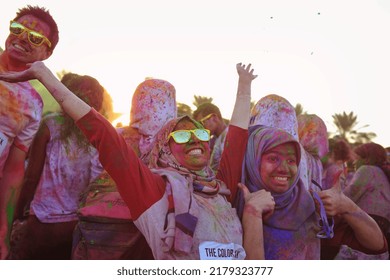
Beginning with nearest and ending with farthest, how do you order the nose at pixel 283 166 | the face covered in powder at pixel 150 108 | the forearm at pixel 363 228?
the nose at pixel 283 166
the forearm at pixel 363 228
the face covered in powder at pixel 150 108

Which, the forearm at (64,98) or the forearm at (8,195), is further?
the forearm at (8,195)

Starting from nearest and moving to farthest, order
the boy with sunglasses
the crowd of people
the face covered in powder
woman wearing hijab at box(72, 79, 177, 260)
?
the crowd of people → woman wearing hijab at box(72, 79, 177, 260) → the boy with sunglasses → the face covered in powder

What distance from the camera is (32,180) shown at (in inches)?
159

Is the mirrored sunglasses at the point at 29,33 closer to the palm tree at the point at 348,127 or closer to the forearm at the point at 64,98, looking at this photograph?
the forearm at the point at 64,98

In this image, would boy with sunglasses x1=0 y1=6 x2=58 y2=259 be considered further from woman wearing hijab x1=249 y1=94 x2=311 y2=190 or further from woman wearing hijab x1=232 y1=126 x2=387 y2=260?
woman wearing hijab x1=249 y1=94 x2=311 y2=190

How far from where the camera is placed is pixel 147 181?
340cm

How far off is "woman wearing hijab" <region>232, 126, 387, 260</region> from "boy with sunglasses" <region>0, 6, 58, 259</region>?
1.48 meters

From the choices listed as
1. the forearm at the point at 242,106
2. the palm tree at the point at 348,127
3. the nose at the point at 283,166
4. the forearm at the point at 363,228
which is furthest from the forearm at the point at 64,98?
the palm tree at the point at 348,127

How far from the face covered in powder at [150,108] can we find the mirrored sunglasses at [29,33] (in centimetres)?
87

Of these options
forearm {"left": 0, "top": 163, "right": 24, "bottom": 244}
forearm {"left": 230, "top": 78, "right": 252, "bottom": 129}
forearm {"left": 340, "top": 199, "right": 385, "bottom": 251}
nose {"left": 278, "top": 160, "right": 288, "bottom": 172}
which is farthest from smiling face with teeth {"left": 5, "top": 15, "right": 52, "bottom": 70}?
forearm {"left": 340, "top": 199, "right": 385, "bottom": 251}

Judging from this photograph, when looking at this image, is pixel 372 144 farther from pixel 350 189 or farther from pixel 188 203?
pixel 188 203

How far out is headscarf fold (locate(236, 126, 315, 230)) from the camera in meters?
3.92

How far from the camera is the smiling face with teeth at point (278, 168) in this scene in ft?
12.9

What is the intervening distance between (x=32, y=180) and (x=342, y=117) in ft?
71.6
